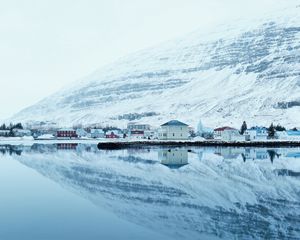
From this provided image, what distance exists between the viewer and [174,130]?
106688 mm

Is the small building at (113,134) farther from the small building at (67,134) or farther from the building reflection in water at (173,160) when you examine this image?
the building reflection in water at (173,160)

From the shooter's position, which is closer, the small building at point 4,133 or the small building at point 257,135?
the small building at point 257,135

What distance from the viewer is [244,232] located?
16.0 metres

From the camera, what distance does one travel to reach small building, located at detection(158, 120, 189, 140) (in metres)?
106

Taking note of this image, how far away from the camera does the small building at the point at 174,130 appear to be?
347 ft

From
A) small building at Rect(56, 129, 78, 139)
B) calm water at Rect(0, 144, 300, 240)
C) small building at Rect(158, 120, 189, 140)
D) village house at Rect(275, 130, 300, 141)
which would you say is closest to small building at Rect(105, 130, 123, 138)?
small building at Rect(56, 129, 78, 139)

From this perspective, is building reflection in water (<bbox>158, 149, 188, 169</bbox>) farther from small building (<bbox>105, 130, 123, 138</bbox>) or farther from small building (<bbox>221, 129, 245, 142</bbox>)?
small building (<bbox>105, 130, 123, 138</bbox>)

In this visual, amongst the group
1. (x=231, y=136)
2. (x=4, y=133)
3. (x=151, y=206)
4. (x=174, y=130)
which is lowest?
(x=151, y=206)

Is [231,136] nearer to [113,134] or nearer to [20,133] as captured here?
[113,134]

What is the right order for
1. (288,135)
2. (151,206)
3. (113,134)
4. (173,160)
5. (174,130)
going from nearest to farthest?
(151,206)
(173,160)
(174,130)
(288,135)
(113,134)

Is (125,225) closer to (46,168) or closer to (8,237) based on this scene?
(8,237)

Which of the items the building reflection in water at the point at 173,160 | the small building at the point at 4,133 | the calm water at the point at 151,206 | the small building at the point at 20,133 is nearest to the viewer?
the calm water at the point at 151,206

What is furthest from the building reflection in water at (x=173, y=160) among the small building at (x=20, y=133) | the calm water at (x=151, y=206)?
the small building at (x=20, y=133)

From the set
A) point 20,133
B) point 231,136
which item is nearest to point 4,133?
point 20,133
